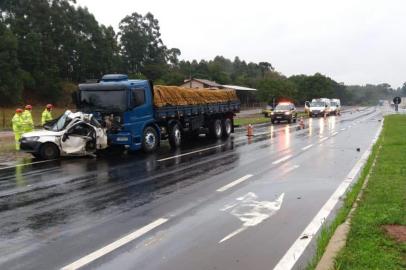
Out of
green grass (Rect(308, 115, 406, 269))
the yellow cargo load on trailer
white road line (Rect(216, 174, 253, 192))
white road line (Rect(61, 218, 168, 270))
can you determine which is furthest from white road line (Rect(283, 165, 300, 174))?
the yellow cargo load on trailer

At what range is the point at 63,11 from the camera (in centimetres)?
8369

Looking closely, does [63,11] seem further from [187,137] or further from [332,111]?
[187,137]

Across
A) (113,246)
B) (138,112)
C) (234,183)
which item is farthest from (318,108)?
(113,246)

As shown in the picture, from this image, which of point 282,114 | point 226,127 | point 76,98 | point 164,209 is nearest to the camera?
point 164,209

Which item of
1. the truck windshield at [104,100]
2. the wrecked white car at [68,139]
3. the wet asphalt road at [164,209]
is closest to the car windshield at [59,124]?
the wrecked white car at [68,139]

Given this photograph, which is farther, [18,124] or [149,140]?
[18,124]

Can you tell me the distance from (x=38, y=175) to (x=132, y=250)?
7.15 meters

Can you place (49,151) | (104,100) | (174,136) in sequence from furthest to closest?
1. (174,136)
2. (104,100)
3. (49,151)

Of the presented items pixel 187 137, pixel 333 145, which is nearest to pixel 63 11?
pixel 187 137

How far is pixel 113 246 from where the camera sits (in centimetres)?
624

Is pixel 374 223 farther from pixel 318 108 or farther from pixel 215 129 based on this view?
pixel 318 108

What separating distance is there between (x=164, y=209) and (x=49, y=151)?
9090 mm

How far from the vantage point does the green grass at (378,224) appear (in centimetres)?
538

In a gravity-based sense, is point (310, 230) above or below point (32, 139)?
below
